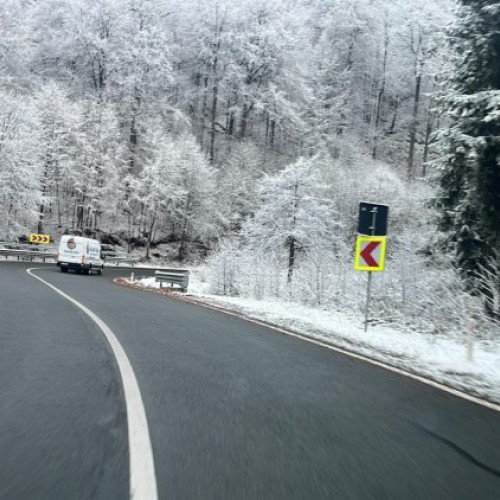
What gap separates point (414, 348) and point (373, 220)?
3.34 m

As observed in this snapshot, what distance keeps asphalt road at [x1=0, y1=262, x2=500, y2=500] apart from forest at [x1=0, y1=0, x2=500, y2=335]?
24.2 meters

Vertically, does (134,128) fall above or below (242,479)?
above

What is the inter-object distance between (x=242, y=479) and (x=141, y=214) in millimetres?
50253

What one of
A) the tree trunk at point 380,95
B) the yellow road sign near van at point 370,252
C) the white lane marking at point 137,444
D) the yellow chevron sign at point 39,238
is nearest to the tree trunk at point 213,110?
the tree trunk at point 380,95

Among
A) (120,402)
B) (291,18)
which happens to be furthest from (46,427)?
(291,18)

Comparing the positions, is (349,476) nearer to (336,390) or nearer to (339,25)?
(336,390)

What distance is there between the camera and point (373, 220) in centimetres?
1176

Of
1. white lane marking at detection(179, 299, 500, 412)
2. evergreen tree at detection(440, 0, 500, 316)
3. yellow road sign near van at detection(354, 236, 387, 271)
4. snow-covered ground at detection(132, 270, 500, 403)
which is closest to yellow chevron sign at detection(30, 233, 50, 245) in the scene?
snow-covered ground at detection(132, 270, 500, 403)

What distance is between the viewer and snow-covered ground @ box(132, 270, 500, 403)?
277 inches

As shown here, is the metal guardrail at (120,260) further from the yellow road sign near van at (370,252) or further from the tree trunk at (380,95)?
the yellow road sign near van at (370,252)

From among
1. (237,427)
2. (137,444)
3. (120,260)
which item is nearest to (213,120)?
(120,260)

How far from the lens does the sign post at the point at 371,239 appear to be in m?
11.5

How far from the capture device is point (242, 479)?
3.22m

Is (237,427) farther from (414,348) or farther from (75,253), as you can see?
(75,253)
